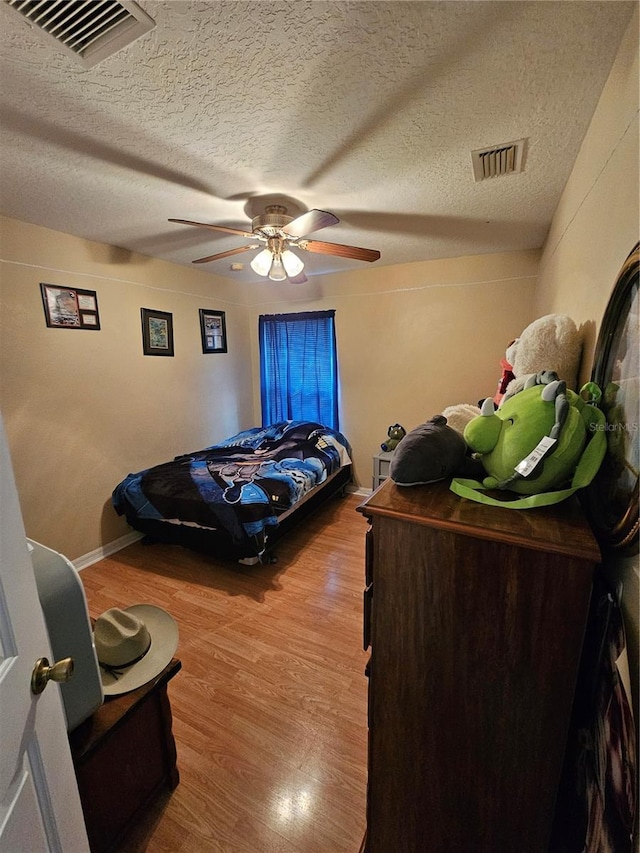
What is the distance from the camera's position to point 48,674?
2.15ft

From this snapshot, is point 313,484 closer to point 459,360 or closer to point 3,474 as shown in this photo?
point 459,360

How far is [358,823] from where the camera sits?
116 centimetres

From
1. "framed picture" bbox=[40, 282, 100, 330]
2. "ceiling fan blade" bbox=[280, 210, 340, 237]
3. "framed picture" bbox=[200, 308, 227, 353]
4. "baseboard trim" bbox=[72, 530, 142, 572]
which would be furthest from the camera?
"framed picture" bbox=[200, 308, 227, 353]

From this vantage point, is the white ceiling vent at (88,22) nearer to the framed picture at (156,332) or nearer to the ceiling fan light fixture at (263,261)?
the ceiling fan light fixture at (263,261)

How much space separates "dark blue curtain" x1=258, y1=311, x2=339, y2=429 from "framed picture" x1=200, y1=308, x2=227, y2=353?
1.57ft

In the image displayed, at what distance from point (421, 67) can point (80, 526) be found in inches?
129

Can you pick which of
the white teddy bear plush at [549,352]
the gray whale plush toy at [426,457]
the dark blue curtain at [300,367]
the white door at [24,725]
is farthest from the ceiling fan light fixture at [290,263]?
the white door at [24,725]

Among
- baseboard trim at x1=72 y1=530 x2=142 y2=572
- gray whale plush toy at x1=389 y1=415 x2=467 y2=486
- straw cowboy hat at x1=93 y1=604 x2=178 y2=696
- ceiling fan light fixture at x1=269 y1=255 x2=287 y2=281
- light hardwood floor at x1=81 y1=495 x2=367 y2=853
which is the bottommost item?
light hardwood floor at x1=81 y1=495 x2=367 y2=853

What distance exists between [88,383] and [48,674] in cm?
248

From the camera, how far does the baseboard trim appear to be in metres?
2.62

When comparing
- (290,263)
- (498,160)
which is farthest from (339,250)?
(498,160)

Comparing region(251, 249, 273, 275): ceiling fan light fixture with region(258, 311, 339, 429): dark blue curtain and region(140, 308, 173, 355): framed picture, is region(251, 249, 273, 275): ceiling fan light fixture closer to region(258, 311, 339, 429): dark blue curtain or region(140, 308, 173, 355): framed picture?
region(140, 308, 173, 355): framed picture

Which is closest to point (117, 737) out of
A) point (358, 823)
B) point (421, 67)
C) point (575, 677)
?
point (358, 823)

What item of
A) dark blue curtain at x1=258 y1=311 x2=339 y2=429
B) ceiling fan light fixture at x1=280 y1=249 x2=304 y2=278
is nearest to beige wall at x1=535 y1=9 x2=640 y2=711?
ceiling fan light fixture at x1=280 y1=249 x2=304 y2=278
